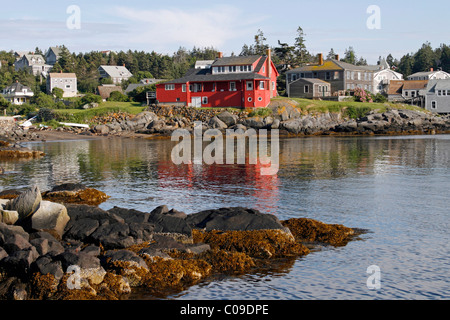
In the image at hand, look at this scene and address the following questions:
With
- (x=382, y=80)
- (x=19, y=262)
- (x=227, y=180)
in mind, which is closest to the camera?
(x=19, y=262)

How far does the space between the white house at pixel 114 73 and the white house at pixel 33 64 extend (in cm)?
3311

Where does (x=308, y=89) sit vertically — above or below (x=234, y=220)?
above

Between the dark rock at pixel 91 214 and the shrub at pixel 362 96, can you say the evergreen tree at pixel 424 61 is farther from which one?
the dark rock at pixel 91 214

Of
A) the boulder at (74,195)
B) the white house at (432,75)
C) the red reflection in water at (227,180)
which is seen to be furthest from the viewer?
the white house at (432,75)

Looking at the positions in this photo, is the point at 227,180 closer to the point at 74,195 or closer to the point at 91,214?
the point at 74,195

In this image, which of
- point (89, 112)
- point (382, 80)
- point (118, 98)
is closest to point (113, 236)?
point (89, 112)

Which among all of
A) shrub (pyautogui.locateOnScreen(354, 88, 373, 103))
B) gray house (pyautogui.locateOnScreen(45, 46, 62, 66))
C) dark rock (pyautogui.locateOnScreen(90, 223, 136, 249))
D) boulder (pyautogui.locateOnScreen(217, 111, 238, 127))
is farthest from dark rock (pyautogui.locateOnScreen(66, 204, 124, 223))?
gray house (pyautogui.locateOnScreen(45, 46, 62, 66))

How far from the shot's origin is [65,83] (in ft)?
421

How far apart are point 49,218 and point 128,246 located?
3.15 m

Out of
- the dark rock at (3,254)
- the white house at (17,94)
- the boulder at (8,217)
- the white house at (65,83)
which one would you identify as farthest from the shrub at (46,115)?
the dark rock at (3,254)

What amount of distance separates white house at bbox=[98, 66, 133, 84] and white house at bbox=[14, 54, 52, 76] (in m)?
33.1

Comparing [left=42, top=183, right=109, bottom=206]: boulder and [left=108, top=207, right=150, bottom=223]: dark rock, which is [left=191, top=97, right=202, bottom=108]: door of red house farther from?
[left=108, top=207, right=150, bottom=223]: dark rock

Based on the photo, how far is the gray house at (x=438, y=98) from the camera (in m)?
99.3
